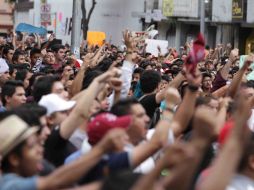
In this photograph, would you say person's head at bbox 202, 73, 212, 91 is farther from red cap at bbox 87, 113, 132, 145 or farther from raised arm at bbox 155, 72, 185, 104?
red cap at bbox 87, 113, 132, 145

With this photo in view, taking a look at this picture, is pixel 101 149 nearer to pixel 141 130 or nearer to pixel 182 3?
pixel 141 130

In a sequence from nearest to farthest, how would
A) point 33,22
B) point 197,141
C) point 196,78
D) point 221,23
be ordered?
1. point 197,141
2. point 196,78
3. point 221,23
4. point 33,22

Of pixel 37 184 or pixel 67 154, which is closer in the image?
pixel 37 184

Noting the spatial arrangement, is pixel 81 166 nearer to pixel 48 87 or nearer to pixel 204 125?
pixel 204 125

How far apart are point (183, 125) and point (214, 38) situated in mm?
30035

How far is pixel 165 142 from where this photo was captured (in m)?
4.99

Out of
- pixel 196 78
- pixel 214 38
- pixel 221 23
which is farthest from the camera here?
pixel 214 38

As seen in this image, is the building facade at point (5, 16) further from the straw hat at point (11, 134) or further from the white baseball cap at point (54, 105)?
the straw hat at point (11, 134)

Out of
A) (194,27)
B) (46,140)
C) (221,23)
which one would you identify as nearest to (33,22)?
(194,27)

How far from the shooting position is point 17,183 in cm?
425

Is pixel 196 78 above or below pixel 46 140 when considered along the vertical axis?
above

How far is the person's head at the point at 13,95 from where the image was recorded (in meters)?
7.89

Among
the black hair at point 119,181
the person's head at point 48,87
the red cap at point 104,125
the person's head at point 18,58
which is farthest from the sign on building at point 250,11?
the black hair at point 119,181

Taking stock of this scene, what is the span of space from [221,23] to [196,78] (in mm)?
27874
